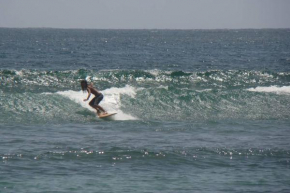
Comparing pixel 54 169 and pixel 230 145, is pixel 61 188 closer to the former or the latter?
pixel 54 169

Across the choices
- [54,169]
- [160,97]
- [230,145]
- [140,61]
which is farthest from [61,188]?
[140,61]

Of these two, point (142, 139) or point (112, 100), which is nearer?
point (142, 139)

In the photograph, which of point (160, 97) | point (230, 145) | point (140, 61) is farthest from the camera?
point (140, 61)

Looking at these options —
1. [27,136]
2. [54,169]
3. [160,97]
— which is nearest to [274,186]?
[54,169]

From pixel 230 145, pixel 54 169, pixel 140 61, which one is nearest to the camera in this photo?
pixel 54 169

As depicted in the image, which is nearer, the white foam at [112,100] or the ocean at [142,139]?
the ocean at [142,139]

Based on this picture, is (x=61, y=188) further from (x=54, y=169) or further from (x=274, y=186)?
(x=274, y=186)

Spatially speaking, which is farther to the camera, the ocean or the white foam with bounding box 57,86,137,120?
the white foam with bounding box 57,86,137,120

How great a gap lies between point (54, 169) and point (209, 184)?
334 centimetres

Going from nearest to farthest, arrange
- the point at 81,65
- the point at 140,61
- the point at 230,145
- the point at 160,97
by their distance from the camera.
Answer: the point at 230,145 < the point at 160,97 < the point at 81,65 < the point at 140,61

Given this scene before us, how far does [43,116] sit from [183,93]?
21.4ft

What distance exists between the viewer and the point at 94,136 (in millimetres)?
15031

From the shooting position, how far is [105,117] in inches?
719

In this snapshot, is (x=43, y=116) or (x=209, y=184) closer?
(x=209, y=184)
